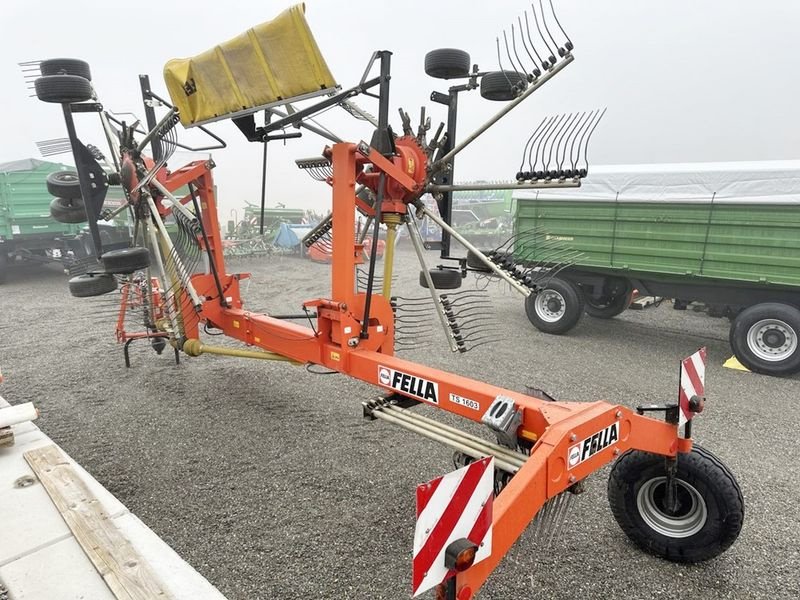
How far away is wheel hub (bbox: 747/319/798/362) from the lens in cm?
536

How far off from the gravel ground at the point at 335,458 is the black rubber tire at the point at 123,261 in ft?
4.39

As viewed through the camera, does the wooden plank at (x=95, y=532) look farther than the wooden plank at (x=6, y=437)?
No

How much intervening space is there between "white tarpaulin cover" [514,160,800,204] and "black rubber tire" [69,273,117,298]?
18.7 ft

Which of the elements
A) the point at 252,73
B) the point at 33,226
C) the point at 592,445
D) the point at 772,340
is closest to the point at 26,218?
the point at 33,226

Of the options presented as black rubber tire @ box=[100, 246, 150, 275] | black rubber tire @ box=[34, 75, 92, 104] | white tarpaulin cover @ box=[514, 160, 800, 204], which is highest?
black rubber tire @ box=[34, 75, 92, 104]

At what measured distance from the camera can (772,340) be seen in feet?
18.0

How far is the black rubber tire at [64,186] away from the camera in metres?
3.84

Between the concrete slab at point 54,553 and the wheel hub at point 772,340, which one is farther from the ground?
the concrete slab at point 54,553

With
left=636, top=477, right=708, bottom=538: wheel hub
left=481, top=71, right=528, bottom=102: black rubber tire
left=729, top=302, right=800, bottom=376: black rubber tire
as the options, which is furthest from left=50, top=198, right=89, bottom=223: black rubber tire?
left=729, top=302, right=800, bottom=376: black rubber tire

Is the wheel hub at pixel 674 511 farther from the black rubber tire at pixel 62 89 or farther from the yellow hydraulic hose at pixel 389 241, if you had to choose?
the black rubber tire at pixel 62 89

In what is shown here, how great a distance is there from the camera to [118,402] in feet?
14.4

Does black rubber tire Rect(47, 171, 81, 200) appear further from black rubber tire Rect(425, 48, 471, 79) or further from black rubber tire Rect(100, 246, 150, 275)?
black rubber tire Rect(425, 48, 471, 79)

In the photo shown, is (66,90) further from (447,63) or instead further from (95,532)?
(95,532)

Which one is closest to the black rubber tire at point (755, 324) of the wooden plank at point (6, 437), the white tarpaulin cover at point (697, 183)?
the white tarpaulin cover at point (697, 183)
